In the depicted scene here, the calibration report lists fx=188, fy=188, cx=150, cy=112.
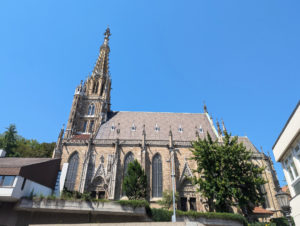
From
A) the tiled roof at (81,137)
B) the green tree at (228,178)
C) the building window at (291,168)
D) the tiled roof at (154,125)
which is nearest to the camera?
the building window at (291,168)

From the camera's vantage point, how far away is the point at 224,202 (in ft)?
61.0

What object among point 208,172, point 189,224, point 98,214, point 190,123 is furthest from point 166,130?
point 189,224

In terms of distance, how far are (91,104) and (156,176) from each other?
739 inches

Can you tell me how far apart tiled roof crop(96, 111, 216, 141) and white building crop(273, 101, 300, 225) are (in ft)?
71.0

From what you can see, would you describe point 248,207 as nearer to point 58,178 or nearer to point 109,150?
point 109,150

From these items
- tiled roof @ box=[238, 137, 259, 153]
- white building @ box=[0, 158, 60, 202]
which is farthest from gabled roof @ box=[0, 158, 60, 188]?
tiled roof @ box=[238, 137, 259, 153]

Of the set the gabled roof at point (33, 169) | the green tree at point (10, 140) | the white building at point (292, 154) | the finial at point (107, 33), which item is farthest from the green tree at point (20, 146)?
the white building at point (292, 154)

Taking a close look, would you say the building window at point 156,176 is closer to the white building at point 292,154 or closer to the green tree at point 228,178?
the green tree at point 228,178

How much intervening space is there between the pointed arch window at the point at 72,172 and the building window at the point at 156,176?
1084 cm

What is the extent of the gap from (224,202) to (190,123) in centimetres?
1824

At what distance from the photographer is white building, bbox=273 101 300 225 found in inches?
328

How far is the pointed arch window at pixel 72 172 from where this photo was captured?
82.0ft

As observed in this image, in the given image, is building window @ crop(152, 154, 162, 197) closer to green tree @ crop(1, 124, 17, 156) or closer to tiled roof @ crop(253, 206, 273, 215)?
tiled roof @ crop(253, 206, 273, 215)

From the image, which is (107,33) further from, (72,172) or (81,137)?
(72,172)
